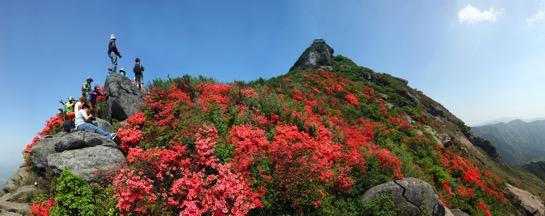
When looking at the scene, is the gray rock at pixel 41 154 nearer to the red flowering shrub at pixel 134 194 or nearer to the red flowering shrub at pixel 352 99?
the red flowering shrub at pixel 134 194

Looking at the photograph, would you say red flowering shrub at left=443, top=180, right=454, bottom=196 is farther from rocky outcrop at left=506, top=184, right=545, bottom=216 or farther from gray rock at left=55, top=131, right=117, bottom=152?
gray rock at left=55, top=131, right=117, bottom=152

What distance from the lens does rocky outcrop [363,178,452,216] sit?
42.0 ft

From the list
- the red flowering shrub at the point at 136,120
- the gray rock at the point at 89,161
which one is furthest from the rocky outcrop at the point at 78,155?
the red flowering shrub at the point at 136,120

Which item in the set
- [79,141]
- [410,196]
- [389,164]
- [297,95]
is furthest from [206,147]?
[297,95]

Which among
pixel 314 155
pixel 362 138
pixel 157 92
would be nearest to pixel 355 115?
pixel 362 138

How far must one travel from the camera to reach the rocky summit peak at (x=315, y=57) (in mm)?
51203

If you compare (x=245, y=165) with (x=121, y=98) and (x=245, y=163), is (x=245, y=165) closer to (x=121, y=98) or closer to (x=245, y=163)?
(x=245, y=163)

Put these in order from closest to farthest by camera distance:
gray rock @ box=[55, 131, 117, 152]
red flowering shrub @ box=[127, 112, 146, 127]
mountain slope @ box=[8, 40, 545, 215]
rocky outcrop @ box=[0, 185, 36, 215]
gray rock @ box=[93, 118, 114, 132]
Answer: mountain slope @ box=[8, 40, 545, 215] < rocky outcrop @ box=[0, 185, 36, 215] < gray rock @ box=[55, 131, 117, 152] < red flowering shrub @ box=[127, 112, 146, 127] < gray rock @ box=[93, 118, 114, 132]

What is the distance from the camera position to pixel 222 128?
14992mm

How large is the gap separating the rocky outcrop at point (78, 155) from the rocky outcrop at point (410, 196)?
9318mm

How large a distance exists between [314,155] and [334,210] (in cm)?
295

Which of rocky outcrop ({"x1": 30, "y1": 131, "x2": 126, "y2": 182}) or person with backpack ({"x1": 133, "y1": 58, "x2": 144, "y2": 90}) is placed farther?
person with backpack ({"x1": 133, "y1": 58, "x2": 144, "y2": 90})

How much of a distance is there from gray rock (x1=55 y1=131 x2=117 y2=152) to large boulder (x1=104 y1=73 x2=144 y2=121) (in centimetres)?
336

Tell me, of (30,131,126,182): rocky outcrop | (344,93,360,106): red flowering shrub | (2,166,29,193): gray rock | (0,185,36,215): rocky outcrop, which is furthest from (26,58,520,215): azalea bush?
(344,93,360,106): red flowering shrub
